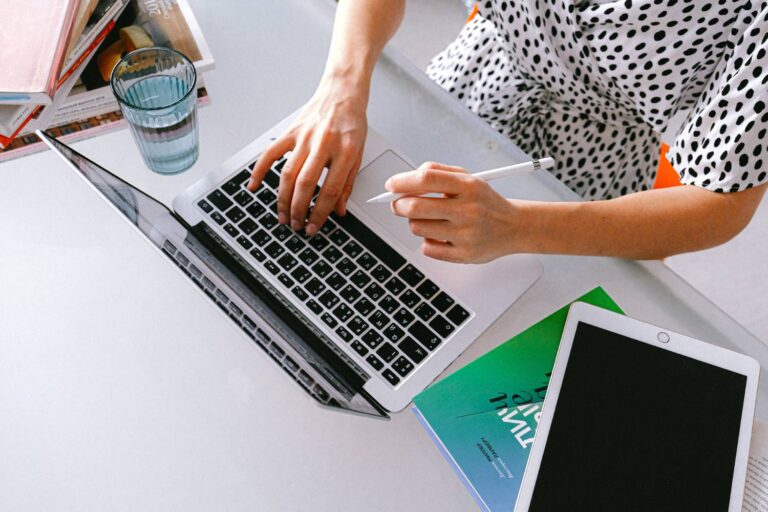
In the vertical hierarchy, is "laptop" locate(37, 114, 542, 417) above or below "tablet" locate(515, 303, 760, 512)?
above

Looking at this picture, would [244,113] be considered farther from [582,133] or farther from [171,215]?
[582,133]

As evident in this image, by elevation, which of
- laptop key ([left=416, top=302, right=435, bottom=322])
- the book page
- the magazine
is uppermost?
the magazine

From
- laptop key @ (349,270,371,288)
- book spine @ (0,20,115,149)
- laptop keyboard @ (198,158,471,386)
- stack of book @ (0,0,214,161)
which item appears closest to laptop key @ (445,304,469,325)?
laptop keyboard @ (198,158,471,386)

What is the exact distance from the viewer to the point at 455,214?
0.75 m

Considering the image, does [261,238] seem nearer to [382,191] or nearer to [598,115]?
[382,191]

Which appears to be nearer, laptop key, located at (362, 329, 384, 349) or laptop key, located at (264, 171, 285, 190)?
laptop key, located at (362, 329, 384, 349)

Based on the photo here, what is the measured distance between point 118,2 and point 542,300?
665 millimetres

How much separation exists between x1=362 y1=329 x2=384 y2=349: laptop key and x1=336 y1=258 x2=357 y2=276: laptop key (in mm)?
79

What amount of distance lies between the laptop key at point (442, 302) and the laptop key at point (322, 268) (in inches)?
5.1

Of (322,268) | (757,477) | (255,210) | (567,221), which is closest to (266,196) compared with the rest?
(255,210)

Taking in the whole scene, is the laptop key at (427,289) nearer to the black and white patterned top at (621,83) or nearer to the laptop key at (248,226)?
the laptop key at (248,226)

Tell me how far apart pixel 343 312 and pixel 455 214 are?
0.17m

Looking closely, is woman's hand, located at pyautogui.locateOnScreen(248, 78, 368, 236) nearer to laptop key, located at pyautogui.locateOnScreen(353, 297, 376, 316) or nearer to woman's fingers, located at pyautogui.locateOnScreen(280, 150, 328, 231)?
woman's fingers, located at pyautogui.locateOnScreen(280, 150, 328, 231)

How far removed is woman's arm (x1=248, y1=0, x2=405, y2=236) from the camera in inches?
31.4
